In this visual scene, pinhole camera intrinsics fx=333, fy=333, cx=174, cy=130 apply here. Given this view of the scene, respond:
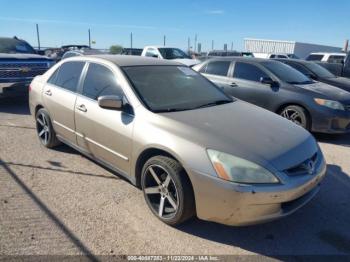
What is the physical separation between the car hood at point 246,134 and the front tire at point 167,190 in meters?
0.33

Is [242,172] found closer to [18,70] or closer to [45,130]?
[45,130]

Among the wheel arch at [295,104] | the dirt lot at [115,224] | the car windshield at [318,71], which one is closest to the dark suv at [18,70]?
the dirt lot at [115,224]

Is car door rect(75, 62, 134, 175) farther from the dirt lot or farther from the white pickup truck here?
the white pickup truck

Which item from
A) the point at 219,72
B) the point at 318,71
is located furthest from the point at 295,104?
the point at 318,71

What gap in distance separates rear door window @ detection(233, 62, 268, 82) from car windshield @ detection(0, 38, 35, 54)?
6.77 metres

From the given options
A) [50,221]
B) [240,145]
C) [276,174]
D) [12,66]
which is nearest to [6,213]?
[50,221]

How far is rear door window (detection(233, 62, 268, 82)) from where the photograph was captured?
734 centimetres

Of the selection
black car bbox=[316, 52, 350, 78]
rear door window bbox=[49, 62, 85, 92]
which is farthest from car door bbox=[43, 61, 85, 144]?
black car bbox=[316, 52, 350, 78]

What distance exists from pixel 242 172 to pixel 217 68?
5.73m

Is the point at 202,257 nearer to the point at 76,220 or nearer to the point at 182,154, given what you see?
the point at 182,154

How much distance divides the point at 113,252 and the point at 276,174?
5.10 feet

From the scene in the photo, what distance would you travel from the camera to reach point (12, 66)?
8664 millimetres

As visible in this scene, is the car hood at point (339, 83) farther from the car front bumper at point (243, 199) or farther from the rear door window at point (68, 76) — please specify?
the rear door window at point (68, 76)

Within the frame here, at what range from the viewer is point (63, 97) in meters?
4.72
